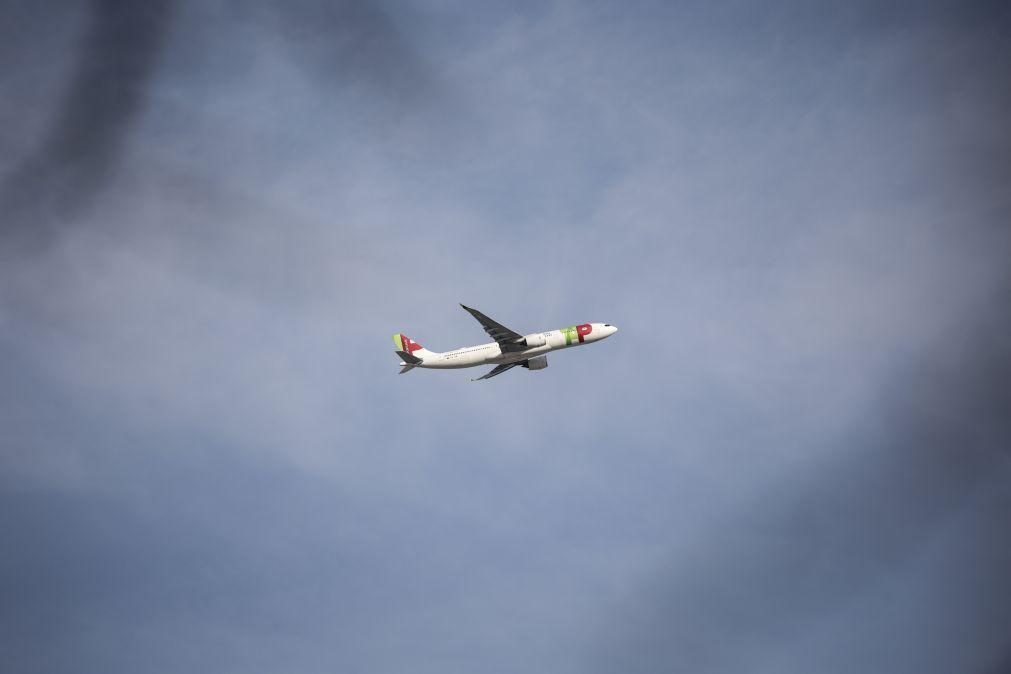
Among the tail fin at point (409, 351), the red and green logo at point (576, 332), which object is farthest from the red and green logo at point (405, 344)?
the red and green logo at point (576, 332)

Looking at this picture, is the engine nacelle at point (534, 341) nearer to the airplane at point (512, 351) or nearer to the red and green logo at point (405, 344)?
the airplane at point (512, 351)

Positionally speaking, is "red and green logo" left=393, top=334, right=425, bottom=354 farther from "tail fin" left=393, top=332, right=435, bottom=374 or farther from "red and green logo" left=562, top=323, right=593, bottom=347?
"red and green logo" left=562, top=323, right=593, bottom=347

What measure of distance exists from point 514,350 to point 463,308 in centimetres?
1559

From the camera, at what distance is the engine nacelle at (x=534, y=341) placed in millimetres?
175500

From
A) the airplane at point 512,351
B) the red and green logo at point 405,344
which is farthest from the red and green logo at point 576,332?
the red and green logo at point 405,344

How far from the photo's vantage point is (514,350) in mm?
175875

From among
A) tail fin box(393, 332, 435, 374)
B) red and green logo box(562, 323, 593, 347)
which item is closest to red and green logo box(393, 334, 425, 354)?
tail fin box(393, 332, 435, 374)

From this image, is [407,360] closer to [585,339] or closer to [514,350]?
[514,350]

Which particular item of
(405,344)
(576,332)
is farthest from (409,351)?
(576,332)

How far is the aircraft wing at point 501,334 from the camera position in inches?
6689

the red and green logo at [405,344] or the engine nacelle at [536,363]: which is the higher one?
the red and green logo at [405,344]

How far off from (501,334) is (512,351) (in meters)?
4.70

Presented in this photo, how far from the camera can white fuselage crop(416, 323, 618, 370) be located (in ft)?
579

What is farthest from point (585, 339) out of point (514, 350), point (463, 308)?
point (463, 308)
